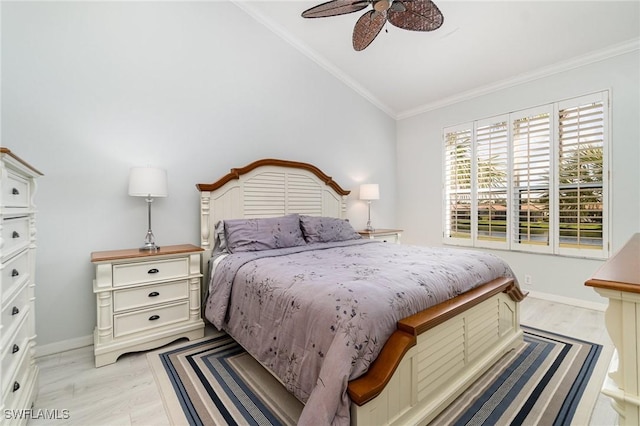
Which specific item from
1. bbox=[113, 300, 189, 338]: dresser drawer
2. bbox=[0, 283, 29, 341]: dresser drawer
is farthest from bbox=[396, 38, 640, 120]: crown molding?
bbox=[0, 283, 29, 341]: dresser drawer

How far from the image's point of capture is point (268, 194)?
133 inches

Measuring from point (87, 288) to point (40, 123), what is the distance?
134 cm

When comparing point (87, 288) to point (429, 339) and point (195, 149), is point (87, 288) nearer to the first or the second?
point (195, 149)

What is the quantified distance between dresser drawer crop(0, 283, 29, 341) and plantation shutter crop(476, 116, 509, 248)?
4463mm

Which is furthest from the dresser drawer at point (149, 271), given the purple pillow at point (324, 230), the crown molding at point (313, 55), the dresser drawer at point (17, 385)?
the crown molding at point (313, 55)

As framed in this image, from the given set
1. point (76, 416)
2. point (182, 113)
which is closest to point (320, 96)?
point (182, 113)

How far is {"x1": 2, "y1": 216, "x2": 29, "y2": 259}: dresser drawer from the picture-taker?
1.29m

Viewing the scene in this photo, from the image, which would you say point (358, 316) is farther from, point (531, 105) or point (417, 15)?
point (531, 105)

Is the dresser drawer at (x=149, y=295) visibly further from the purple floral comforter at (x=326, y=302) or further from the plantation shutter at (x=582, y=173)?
the plantation shutter at (x=582, y=173)

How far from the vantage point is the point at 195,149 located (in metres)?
3.00

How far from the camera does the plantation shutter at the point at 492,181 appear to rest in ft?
12.5

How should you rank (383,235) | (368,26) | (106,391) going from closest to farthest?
(106,391)
(368,26)
(383,235)

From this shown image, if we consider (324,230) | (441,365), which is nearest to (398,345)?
(441,365)

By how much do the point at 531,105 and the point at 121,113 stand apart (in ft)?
14.4
